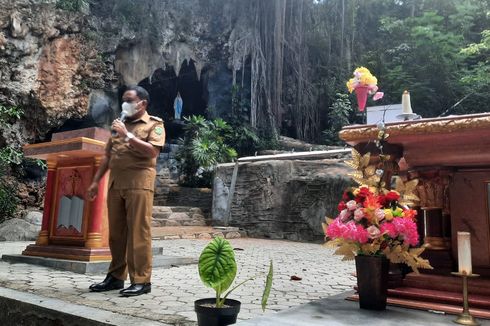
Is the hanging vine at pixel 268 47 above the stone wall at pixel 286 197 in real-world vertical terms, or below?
above

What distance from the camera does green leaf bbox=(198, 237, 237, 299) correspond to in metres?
2.11

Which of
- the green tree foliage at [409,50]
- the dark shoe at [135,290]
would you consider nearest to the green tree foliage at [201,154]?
the green tree foliage at [409,50]

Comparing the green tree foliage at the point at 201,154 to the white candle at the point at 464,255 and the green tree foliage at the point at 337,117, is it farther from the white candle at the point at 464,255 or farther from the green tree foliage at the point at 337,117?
the white candle at the point at 464,255

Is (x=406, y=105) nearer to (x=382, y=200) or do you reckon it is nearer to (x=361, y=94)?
(x=361, y=94)

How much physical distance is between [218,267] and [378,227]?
0.97 metres

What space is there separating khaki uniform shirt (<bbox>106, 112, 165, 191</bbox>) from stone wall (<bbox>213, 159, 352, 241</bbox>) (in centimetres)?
661

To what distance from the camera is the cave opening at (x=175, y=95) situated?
17.9 meters

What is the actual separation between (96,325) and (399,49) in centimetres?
1801

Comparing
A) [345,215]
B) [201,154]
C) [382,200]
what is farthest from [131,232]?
[201,154]

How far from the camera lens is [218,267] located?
213 centimetres

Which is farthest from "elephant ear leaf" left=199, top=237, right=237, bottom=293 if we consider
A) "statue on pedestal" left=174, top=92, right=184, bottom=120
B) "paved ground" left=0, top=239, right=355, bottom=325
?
"statue on pedestal" left=174, top=92, right=184, bottom=120

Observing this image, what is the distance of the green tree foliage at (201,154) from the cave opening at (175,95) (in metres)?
3.33

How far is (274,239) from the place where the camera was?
9.78 metres

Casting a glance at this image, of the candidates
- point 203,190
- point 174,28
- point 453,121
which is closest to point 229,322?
point 453,121
